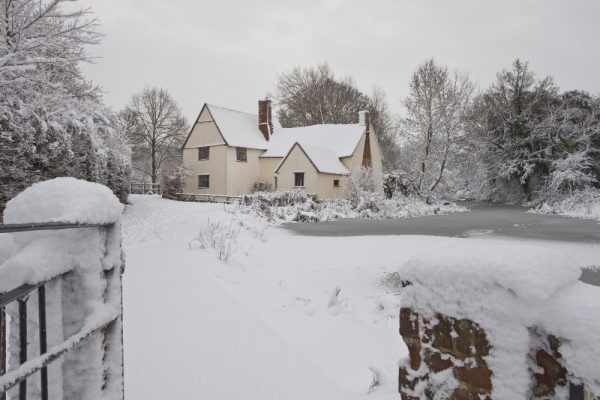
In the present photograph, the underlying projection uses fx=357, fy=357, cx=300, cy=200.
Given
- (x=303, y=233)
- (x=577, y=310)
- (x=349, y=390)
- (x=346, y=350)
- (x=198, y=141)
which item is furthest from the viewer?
(x=198, y=141)

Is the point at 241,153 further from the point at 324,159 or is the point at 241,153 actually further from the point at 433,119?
the point at 433,119

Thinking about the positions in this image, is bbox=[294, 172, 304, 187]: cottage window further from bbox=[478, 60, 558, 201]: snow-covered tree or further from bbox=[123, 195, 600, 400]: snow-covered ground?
bbox=[123, 195, 600, 400]: snow-covered ground

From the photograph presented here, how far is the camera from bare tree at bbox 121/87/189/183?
40.6 meters

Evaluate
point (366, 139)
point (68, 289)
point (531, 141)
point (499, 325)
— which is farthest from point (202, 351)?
point (531, 141)

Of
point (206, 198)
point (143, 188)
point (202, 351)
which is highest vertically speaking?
point (143, 188)

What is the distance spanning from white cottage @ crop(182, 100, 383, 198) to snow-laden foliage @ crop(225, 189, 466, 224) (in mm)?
5638

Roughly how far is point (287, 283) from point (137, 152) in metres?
40.5

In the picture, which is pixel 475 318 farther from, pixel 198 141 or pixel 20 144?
pixel 198 141

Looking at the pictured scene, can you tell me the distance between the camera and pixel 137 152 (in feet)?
136

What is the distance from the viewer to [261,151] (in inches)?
1278

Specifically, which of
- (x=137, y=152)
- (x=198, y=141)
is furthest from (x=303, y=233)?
(x=137, y=152)

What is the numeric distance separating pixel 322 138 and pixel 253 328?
1172 inches

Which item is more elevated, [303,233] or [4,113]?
[4,113]

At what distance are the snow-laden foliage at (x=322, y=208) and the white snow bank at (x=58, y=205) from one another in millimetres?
15882
